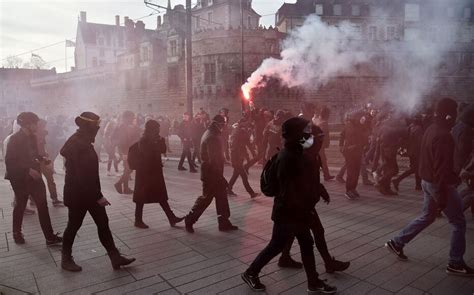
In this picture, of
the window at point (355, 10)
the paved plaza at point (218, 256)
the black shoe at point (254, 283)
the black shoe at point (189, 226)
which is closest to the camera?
the black shoe at point (254, 283)

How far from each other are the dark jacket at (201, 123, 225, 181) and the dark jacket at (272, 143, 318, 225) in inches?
90.1

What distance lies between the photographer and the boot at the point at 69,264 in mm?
4020

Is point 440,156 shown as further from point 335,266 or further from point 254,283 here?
point 254,283

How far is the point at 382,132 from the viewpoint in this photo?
25.8ft

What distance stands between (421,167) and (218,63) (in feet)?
99.7

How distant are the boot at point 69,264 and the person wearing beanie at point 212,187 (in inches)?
67.8

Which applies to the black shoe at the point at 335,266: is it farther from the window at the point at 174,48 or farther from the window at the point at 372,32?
the window at the point at 372,32

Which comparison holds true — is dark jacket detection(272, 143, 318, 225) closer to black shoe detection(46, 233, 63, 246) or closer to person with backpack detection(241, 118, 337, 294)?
person with backpack detection(241, 118, 337, 294)

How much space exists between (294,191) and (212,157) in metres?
2.46

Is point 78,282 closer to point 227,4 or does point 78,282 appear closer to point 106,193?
point 106,193

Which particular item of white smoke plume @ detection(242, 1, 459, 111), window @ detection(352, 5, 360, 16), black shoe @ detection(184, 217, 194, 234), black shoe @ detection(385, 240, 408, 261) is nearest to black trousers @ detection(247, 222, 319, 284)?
black shoe @ detection(385, 240, 408, 261)

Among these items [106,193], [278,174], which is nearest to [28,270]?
[278,174]

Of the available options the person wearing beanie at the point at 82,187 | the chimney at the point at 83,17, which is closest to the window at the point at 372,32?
the person wearing beanie at the point at 82,187

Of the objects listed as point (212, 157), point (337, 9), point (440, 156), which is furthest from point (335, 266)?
point (337, 9)
